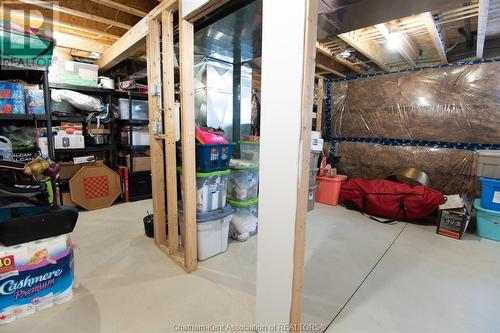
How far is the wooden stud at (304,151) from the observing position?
108 centimetres

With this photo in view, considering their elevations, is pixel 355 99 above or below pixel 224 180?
above

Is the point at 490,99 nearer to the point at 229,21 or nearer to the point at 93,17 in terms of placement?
the point at 229,21

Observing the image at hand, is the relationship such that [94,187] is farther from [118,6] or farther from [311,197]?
[311,197]

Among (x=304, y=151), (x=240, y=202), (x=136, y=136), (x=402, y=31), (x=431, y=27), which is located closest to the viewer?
(x=304, y=151)

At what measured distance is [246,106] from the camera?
3533mm

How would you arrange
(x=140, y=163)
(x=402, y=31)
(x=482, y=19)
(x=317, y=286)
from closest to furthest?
(x=317, y=286) < (x=482, y=19) < (x=402, y=31) < (x=140, y=163)

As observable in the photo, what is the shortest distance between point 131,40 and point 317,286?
296 cm

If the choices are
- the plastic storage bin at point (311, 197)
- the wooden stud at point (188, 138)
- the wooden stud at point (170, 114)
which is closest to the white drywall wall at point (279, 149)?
the wooden stud at point (188, 138)

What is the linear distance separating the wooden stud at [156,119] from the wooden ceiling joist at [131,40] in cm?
11

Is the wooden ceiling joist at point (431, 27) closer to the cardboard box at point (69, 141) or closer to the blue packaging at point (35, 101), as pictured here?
the blue packaging at point (35, 101)

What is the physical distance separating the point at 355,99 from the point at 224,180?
330cm

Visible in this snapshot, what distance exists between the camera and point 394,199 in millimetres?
3328

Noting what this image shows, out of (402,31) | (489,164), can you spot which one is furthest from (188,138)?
(489,164)

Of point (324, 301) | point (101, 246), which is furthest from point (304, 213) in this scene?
point (101, 246)
